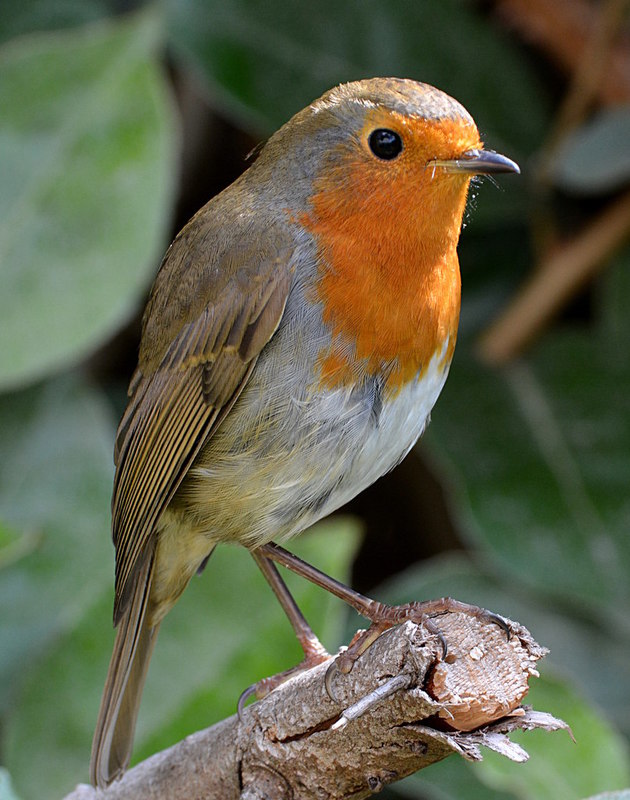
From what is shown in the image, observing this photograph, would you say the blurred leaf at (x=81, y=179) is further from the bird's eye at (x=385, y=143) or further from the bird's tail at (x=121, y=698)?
the bird's eye at (x=385, y=143)

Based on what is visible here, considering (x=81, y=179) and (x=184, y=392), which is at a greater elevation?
(x=81, y=179)

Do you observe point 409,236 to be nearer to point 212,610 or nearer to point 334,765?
point 334,765

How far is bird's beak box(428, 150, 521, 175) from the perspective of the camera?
200cm

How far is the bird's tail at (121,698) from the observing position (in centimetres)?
223

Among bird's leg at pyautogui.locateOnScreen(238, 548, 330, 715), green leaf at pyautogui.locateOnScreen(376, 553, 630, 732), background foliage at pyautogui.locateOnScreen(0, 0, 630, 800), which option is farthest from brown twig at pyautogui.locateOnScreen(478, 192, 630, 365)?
bird's leg at pyautogui.locateOnScreen(238, 548, 330, 715)

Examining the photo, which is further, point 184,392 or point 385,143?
point 184,392

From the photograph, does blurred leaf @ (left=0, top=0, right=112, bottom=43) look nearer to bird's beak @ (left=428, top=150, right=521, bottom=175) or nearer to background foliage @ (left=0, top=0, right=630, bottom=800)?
background foliage @ (left=0, top=0, right=630, bottom=800)

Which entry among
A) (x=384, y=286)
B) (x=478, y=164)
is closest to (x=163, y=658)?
(x=384, y=286)

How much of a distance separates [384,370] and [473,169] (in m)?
0.39

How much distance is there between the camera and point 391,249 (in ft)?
6.77

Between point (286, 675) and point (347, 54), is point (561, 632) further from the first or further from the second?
point (347, 54)

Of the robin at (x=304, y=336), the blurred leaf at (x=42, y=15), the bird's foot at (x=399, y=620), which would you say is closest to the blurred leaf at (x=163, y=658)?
the robin at (x=304, y=336)

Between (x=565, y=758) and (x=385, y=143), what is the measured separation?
152 centimetres

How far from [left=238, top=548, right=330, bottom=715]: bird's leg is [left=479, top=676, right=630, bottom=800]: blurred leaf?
498mm
